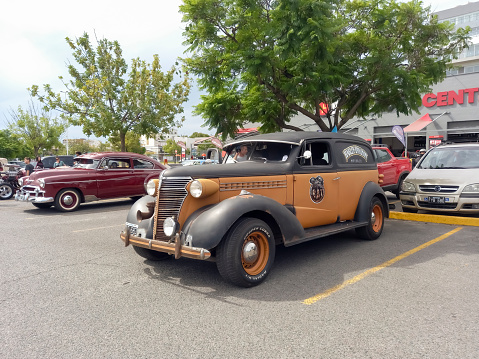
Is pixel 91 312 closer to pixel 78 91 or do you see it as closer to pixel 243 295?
pixel 243 295

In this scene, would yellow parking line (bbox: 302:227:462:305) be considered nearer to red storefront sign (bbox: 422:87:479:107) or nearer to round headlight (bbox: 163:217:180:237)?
round headlight (bbox: 163:217:180:237)

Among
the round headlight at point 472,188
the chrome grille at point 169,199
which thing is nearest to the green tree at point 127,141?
the round headlight at point 472,188

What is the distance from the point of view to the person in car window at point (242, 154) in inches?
226

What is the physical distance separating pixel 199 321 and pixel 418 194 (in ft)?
21.4

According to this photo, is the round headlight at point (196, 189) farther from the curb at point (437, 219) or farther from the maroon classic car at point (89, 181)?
the maroon classic car at point (89, 181)

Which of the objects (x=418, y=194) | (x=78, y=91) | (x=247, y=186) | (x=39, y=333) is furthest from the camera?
(x=78, y=91)

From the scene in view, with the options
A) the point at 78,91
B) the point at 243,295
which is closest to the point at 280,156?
the point at 243,295

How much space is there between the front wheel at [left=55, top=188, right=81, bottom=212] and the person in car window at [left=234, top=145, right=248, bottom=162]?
716cm

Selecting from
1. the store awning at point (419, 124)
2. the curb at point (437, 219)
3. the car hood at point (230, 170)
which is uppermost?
the store awning at point (419, 124)

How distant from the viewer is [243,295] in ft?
13.3

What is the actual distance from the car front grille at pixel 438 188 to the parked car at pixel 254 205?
2.44m

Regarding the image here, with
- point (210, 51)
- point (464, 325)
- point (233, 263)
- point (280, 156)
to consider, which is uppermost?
point (210, 51)

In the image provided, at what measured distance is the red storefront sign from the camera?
28.9 m

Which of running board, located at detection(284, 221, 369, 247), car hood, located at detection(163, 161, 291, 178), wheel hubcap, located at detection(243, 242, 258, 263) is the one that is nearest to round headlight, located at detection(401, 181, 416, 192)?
running board, located at detection(284, 221, 369, 247)
